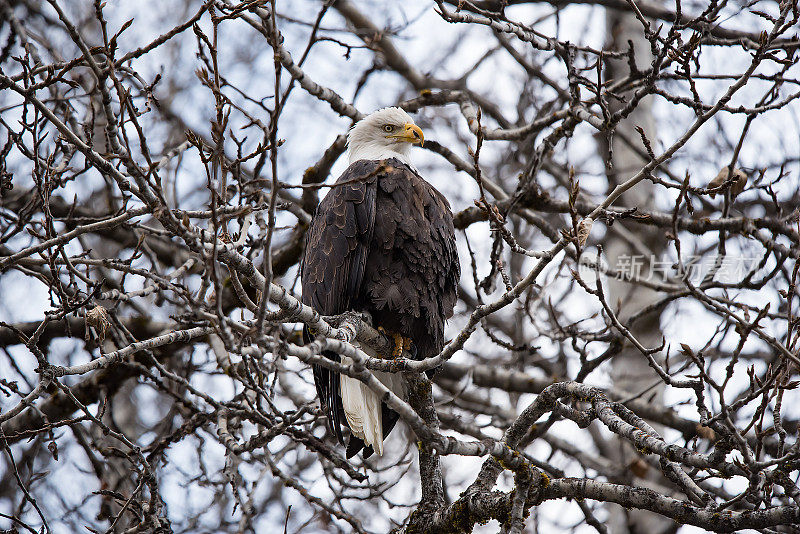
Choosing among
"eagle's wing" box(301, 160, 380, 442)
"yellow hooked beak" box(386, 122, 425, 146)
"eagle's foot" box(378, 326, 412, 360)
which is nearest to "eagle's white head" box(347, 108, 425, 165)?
"yellow hooked beak" box(386, 122, 425, 146)

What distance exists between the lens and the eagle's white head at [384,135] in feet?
16.6

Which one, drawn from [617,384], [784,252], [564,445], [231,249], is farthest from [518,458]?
[617,384]

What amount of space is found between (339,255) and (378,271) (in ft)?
0.83

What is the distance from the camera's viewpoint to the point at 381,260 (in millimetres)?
4227

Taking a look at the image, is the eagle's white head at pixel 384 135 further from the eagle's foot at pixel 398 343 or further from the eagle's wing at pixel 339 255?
the eagle's foot at pixel 398 343

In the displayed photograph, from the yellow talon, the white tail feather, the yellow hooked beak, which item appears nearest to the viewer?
the white tail feather

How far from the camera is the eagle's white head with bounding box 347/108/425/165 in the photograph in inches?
199

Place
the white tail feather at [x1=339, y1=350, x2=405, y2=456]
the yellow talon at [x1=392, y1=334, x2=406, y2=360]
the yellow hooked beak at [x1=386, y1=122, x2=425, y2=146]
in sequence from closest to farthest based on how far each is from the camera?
the white tail feather at [x1=339, y1=350, x2=405, y2=456] < the yellow talon at [x1=392, y1=334, x2=406, y2=360] < the yellow hooked beak at [x1=386, y1=122, x2=425, y2=146]

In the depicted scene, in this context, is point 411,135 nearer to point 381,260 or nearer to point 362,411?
point 381,260

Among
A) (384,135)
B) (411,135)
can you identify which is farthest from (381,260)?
(384,135)

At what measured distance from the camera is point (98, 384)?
489 centimetres

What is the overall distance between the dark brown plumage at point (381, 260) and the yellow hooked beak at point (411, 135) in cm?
65

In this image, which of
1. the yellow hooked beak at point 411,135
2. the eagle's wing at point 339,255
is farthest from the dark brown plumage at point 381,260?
the yellow hooked beak at point 411,135

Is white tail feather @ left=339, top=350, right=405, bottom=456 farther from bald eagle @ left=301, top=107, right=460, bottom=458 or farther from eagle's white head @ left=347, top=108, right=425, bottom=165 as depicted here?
eagle's white head @ left=347, top=108, right=425, bottom=165
